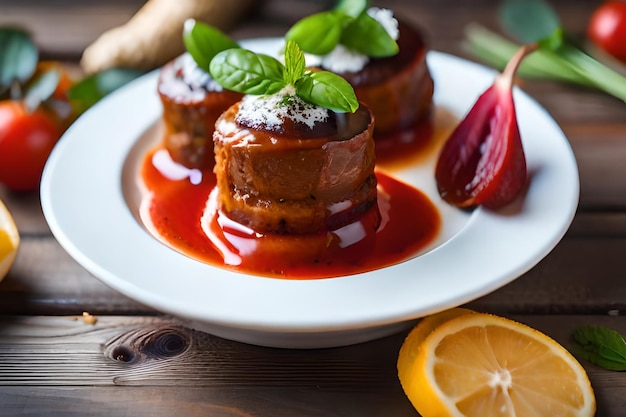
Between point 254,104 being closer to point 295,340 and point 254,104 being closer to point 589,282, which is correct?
point 295,340

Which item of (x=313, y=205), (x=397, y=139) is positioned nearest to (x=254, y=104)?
(x=313, y=205)

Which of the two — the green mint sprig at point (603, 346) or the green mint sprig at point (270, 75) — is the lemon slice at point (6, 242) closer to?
the green mint sprig at point (270, 75)

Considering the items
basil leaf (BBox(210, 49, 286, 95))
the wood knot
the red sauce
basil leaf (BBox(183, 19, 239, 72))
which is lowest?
the wood knot

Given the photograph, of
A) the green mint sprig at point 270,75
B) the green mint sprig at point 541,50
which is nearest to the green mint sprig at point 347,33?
the green mint sprig at point 270,75

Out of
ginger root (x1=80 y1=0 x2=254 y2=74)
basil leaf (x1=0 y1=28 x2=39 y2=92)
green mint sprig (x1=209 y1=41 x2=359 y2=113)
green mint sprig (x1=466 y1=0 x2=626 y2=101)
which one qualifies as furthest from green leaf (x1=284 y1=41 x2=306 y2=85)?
ginger root (x1=80 y1=0 x2=254 y2=74)

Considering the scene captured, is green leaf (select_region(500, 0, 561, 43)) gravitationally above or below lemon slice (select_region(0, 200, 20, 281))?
below

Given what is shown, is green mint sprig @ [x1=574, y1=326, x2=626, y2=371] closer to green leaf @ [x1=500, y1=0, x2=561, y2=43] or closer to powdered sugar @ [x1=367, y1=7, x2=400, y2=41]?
powdered sugar @ [x1=367, y1=7, x2=400, y2=41]

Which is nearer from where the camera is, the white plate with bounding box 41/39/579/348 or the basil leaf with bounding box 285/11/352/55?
the white plate with bounding box 41/39/579/348
